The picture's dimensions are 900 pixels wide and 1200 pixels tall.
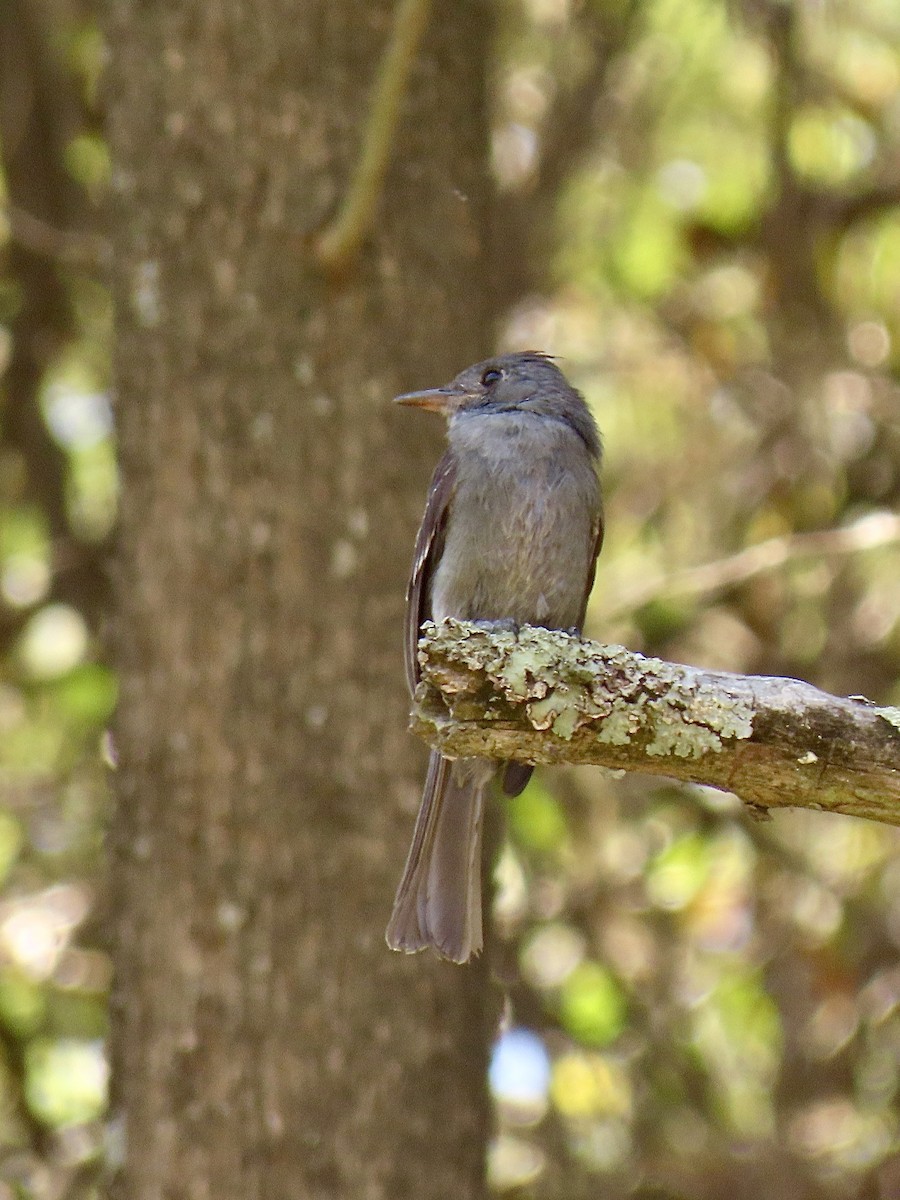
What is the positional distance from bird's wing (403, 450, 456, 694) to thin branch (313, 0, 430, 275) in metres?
0.52

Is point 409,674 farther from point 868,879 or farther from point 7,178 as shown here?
point 7,178

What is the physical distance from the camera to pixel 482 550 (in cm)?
368

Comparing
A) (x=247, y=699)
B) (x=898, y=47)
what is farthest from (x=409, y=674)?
(x=898, y=47)

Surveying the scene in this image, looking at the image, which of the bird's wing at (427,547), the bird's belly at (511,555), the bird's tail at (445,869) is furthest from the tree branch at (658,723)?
the bird's belly at (511,555)

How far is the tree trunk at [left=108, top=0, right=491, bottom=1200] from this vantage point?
3354 mm

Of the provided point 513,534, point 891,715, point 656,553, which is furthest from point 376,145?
point 656,553

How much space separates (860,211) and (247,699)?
3103 mm

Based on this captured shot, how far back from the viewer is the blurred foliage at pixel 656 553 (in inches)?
194

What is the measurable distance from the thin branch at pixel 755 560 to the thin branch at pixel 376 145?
1.48 m

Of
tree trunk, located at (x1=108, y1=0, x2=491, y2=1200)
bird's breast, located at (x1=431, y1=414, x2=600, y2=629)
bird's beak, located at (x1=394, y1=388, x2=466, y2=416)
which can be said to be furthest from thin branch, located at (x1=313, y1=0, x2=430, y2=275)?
bird's breast, located at (x1=431, y1=414, x2=600, y2=629)

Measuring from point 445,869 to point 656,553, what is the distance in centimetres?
263

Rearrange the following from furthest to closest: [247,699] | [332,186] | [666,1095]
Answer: [666,1095] → [332,186] → [247,699]

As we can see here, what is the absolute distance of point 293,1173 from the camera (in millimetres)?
3293

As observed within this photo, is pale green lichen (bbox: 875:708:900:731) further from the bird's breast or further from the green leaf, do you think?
the green leaf
